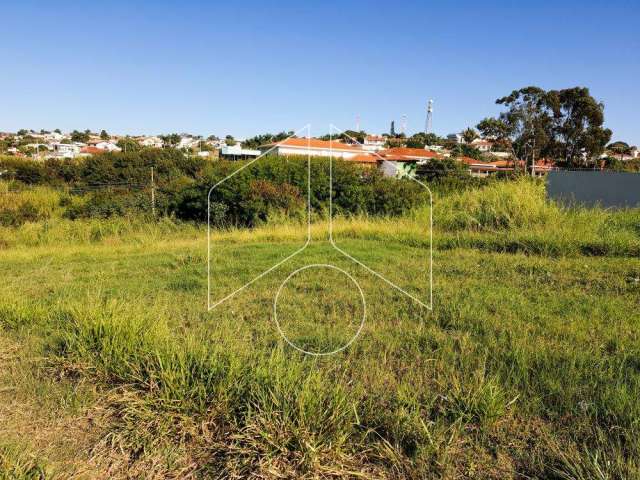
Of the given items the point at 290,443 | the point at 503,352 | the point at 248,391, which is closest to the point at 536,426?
the point at 503,352

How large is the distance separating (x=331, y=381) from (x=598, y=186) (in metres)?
17.6

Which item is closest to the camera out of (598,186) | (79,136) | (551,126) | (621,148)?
(598,186)

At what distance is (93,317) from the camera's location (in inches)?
122

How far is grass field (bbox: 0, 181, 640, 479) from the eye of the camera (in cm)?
197

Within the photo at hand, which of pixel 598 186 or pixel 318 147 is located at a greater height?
pixel 318 147

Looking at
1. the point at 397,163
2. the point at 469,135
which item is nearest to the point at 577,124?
the point at 469,135

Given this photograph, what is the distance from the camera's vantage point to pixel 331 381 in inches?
100

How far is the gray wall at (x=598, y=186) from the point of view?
1612 cm

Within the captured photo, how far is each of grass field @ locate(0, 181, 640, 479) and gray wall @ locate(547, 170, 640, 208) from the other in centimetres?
1338

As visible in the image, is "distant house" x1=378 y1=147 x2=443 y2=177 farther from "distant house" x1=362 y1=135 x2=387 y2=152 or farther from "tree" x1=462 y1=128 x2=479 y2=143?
"tree" x1=462 y1=128 x2=479 y2=143

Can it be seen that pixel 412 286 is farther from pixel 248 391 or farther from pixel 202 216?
pixel 202 216

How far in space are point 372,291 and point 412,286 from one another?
438 mm

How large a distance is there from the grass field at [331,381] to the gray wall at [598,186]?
43.9 ft

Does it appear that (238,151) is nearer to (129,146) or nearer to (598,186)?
(598,186)
